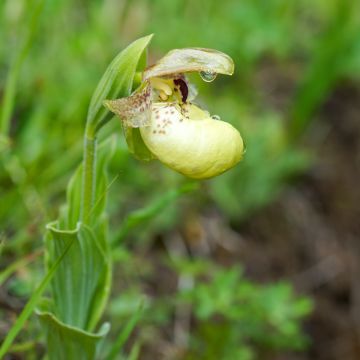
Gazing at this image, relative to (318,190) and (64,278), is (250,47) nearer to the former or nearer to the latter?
(318,190)

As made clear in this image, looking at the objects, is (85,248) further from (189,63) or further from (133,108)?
(189,63)

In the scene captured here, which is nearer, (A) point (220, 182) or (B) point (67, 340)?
(B) point (67, 340)

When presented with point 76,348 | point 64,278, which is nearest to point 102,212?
point 64,278

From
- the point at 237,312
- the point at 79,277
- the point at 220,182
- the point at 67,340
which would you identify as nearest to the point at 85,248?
the point at 79,277

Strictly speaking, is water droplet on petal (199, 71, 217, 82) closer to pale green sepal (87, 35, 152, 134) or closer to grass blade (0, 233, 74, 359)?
pale green sepal (87, 35, 152, 134)

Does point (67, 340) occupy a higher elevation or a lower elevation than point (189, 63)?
lower

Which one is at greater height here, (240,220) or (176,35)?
(176,35)
